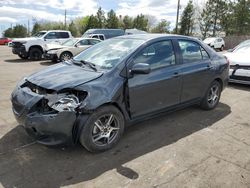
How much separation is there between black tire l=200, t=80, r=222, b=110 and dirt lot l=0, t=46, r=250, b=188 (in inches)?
23.0

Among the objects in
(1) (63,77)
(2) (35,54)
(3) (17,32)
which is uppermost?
(3) (17,32)

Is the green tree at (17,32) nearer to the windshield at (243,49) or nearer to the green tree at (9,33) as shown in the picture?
the green tree at (9,33)

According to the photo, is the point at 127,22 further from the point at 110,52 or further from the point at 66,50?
the point at 110,52

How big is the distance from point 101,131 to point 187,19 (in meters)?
42.4

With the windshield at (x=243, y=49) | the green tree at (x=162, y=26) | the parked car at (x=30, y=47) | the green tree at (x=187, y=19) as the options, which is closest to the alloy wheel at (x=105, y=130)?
the windshield at (x=243, y=49)

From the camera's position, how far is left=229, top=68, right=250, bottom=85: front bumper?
7.52m

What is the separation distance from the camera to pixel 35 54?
15.6 m

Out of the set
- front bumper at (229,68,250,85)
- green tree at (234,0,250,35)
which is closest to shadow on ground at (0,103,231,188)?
front bumper at (229,68,250,85)

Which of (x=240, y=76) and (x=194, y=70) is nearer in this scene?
(x=194, y=70)

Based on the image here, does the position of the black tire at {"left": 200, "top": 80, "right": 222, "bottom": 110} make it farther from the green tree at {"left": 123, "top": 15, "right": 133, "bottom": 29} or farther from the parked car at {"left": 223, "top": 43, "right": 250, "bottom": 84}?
the green tree at {"left": 123, "top": 15, "right": 133, "bottom": 29}

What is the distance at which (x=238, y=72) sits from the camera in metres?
7.68

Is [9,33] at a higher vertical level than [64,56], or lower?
higher

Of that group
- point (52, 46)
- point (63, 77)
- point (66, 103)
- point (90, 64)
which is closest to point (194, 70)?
point (90, 64)

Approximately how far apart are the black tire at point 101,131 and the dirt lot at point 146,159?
0.44ft
